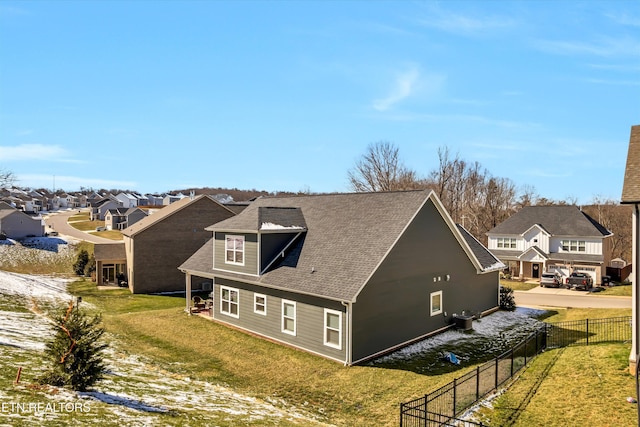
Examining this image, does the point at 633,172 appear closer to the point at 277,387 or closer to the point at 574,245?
the point at 277,387

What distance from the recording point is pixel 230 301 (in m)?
23.1

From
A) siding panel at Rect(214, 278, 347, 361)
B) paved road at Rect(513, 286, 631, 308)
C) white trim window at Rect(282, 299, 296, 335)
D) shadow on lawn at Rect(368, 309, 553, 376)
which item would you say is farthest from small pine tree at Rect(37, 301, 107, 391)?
paved road at Rect(513, 286, 631, 308)

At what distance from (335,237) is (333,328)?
Result: 4950 millimetres

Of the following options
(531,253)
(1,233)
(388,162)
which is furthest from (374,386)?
(1,233)

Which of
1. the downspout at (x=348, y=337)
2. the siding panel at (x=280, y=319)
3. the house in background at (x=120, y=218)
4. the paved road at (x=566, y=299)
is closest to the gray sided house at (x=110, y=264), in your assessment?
the siding panel at (x=280, y=319)

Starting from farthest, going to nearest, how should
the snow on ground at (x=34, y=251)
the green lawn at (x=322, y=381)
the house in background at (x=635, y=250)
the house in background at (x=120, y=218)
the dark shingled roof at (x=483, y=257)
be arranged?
the house in background at (x=120, y=218), the snow on ground at (x=34, y=251), the dark shingled roof at (x=483, y=257), the house in background at (x=635, y=250), the green lawn at (x=322, y=381)

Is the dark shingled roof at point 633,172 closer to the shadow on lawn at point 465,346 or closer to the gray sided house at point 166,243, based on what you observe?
the shadow on lawn at point 465,346

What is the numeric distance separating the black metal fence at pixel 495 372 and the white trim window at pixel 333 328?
4661 mm

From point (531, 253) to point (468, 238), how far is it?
1985 centimetres

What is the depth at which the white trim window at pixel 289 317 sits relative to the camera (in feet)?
62.8

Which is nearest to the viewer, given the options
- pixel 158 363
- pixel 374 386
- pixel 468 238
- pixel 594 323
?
pixel 374 386

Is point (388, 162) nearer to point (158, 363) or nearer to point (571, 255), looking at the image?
point (571, 255)

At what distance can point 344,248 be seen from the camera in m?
19.6

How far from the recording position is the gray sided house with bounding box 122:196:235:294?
116 feet
